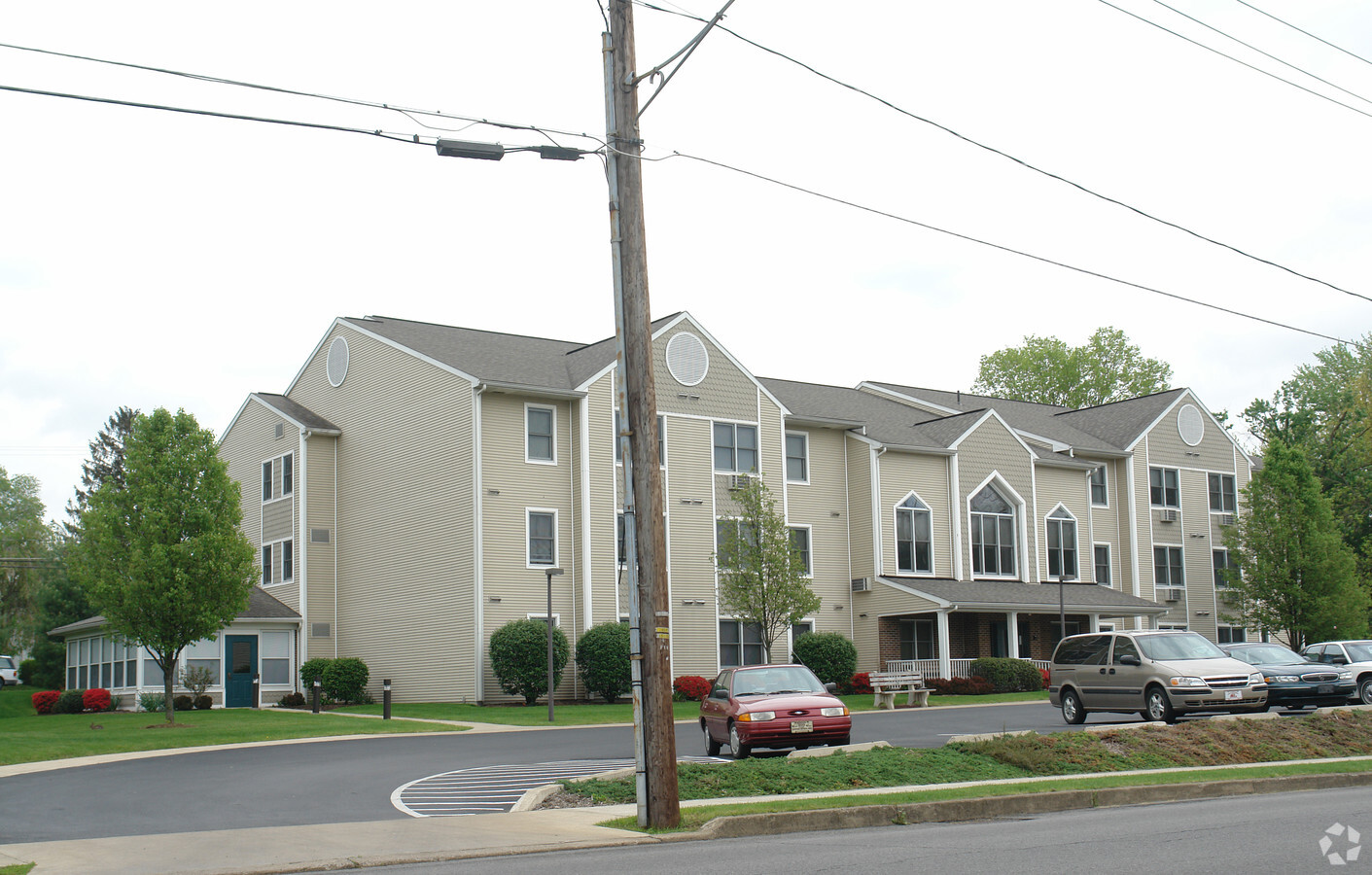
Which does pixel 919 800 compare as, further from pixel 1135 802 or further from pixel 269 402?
pixel 269 402

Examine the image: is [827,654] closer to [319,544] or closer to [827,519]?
[827,519]

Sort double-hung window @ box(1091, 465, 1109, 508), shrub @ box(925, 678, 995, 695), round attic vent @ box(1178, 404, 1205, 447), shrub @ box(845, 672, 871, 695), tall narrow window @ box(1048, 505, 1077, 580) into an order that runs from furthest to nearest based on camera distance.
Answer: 1. round attic vent @ box(1178, 404, 1205, 447)
2. double-hung window @ box(1091, 465, 1109, 508)
3. tall narrow window @ box(1048, 505, 1077, 580)
4. shrub @ box(845, 672, 871, 695)
5. shrub @ box(925, 678, 995, 695)

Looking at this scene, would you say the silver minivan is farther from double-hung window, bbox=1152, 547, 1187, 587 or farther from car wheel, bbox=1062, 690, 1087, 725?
double-hung window, bbox=1152, 547, 1187, 587

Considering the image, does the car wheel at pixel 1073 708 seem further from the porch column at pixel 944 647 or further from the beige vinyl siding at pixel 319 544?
the beige vinyl siding at pixel 319 544

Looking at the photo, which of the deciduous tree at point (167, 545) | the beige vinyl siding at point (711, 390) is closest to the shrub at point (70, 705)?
the deciduous tree at point (167, 545)

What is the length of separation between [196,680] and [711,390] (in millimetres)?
17831

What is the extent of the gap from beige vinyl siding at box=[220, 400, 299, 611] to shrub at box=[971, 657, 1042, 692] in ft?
75.6

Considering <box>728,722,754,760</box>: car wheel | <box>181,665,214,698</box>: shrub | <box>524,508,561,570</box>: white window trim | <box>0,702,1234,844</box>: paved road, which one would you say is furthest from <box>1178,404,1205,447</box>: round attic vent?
<box>728,722,754,760</box>: car wheel

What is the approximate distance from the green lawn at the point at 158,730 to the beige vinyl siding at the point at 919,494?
19.7 m

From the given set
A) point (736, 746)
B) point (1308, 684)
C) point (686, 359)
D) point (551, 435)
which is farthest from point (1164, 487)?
point (736, 746)

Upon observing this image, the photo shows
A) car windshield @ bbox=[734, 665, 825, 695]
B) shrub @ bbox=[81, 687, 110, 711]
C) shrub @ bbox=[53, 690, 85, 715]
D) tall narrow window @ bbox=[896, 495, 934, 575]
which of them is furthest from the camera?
tall narrow window @ bbox=[896, 495, 934, 575]

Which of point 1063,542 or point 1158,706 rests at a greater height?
point 1063,542

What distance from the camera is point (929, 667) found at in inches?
1737
